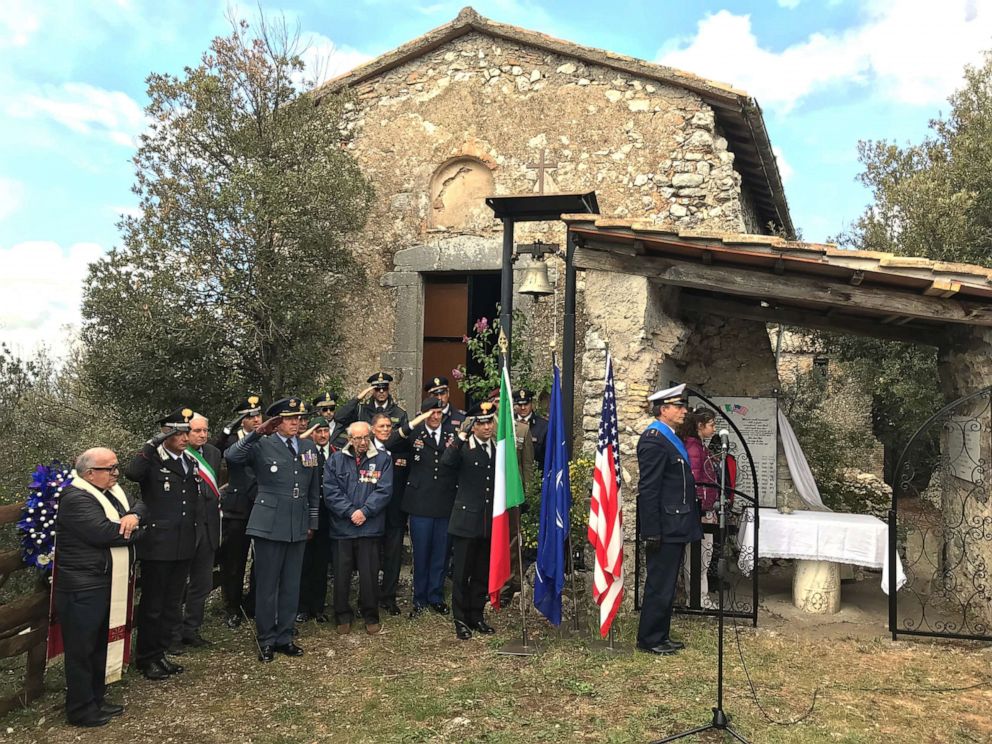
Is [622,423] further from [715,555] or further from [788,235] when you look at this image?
[788,235]

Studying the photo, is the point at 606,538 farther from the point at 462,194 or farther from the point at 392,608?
the point at 462,194

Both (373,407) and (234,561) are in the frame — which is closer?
(234,561)

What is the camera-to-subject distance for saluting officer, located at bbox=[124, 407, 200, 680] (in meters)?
4.75

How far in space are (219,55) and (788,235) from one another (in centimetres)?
905

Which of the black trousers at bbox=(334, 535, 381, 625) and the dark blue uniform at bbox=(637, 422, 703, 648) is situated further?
the black trousers at bbox=(334, 535, 381, 625)

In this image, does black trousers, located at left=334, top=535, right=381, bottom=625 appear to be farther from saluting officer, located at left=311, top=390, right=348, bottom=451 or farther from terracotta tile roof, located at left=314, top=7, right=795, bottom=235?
terracotta tile roof, located at left=314, top=7, right=795, bottom=235

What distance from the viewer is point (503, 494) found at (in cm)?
524

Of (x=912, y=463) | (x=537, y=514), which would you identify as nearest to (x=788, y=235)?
(x=912, y=463)

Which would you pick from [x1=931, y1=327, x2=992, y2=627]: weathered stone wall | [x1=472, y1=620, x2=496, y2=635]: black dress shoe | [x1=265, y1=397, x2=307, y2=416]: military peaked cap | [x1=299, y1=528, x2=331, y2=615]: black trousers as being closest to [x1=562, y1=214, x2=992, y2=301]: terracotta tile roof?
[x1=931, y1=327, x2=992, y2=627]: weathered stone wall

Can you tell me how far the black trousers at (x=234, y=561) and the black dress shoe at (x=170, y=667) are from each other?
120 cm

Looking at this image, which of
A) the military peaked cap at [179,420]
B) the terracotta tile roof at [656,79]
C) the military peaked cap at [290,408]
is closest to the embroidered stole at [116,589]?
the military peaked cap at [179,420]

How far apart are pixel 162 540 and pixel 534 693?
2.59 m

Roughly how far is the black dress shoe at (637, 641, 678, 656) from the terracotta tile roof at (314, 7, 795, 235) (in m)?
5.81

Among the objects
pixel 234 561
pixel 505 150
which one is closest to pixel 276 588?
pixel 234 561
